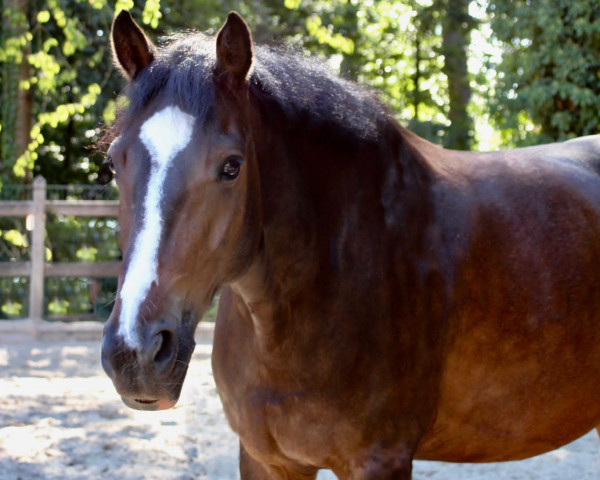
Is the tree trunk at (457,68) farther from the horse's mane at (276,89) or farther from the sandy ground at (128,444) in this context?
the horse's mane at (276,89)

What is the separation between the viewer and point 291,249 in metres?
2.35

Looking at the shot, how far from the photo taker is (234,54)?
2.15 meters

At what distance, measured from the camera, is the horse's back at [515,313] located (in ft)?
8.23

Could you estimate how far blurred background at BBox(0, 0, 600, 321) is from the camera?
28.5ft

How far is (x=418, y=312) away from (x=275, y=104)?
2.60 feet

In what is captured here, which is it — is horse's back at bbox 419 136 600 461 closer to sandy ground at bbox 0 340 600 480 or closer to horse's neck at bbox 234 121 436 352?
horse's neck at bbox 234 121 436 352

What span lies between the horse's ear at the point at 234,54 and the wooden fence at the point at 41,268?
678 cm

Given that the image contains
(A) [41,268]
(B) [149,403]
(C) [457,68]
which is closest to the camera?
(B) [149,403]

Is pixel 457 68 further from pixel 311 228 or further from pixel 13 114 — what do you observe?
pixel 311 228

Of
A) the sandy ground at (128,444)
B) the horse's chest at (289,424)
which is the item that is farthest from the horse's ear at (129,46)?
the sandy ground at (128,444)

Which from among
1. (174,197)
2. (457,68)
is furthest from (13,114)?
(174,197)

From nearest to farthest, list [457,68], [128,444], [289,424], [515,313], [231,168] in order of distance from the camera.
Result: [231,168]
[289,424]
[515,313]
[128,444]
[457,68]

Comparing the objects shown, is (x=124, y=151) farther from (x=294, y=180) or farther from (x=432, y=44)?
(x=432, y=44)

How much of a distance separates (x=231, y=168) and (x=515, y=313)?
1147mm
